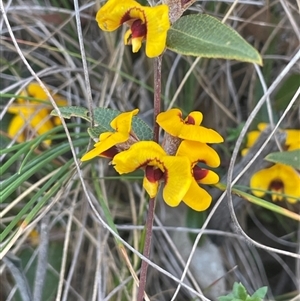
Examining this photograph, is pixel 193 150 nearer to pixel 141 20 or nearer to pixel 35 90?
pixel 141 20

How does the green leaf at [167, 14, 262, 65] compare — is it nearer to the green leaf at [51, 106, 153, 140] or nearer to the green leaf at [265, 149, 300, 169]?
the green leaf at [51, 106, 153, 140]

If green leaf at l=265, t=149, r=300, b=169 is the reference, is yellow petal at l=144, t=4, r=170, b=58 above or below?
above

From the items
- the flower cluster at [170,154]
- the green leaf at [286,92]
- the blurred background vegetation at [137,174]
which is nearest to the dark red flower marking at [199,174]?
the flower cluster at [170,154]

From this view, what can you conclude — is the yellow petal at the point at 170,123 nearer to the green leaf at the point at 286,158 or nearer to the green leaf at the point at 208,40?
the green leaf at the point at 208,40

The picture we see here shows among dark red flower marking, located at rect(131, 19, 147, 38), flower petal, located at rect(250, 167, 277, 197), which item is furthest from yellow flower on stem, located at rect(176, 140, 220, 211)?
flower petal, located at rect(250, 167, 277, 197)

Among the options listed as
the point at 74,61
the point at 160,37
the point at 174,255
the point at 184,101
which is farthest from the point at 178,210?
the point at 160,37

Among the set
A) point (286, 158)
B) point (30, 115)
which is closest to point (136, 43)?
point (286, 158)

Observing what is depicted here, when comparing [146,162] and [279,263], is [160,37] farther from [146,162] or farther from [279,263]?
[279,263]
